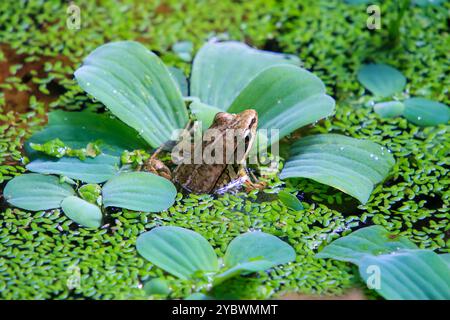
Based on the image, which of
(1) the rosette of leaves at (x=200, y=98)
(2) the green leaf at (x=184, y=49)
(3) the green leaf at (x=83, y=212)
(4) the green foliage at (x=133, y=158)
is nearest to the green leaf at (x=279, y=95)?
(1) the rosette of leaves at (x=200, y=98)

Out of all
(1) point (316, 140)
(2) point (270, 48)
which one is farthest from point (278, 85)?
(2) point (270, 48)

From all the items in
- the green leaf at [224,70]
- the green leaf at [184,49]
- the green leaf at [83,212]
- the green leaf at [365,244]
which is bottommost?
the green leaf at [365,244]

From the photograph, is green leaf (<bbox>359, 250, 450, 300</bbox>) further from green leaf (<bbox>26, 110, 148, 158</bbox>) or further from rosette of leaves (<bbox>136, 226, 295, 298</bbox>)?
green leaf (<bbox>26, 110, 148, 158</bbox>)

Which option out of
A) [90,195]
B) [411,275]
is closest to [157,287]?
[90,195]

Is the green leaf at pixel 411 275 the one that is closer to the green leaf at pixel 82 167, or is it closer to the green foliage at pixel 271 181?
the green foliage at pixel 271 181

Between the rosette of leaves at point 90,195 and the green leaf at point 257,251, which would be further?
the rosette of leaves at point 90,195

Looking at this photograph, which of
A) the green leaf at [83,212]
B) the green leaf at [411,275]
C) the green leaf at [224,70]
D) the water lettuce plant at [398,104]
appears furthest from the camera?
the water lettuce plant at [398,104]

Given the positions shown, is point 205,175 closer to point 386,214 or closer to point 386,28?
point 386,214
